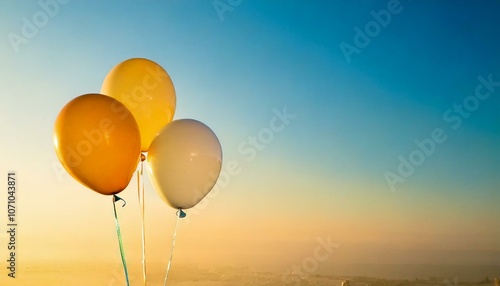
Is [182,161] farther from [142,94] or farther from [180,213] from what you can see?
[142,94]

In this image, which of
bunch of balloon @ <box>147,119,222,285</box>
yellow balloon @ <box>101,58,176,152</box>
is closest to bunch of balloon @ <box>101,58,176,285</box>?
yellow balloon @ <box>101,58,176,152</box>

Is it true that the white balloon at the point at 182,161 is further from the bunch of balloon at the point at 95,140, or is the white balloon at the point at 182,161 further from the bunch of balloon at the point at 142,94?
the bunch of balloon at the point at 95,140

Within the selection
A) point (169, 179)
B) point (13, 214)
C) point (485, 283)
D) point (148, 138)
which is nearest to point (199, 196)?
A: point (169, 179)

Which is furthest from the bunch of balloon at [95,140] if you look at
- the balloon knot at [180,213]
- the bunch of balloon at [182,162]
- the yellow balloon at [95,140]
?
the balloon knot at [180,213]

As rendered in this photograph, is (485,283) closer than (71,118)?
No

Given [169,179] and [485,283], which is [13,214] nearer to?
[169,179]

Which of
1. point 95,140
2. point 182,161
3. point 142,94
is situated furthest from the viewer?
point 142,94

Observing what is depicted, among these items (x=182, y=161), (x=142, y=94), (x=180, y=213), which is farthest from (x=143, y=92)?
(x=180, y=213)
